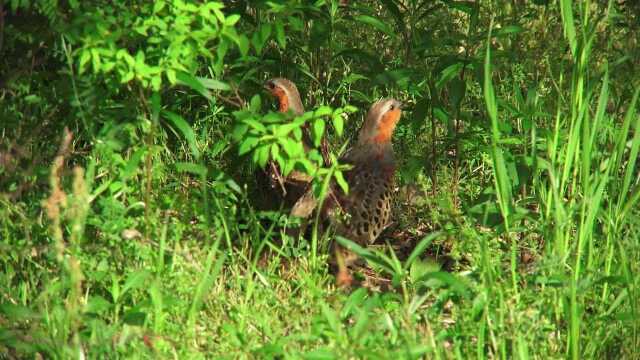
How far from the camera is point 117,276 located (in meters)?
4.22

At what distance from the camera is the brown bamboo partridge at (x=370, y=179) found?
5.53 m

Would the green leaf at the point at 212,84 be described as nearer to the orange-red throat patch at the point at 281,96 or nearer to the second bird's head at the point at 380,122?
the orange-red throat patch at the point at 281,96

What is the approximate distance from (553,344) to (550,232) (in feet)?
1.57

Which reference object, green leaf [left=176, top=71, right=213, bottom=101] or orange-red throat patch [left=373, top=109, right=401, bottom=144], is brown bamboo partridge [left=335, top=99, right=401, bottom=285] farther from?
green leaf [left=176, top=71, right=213, bottom=101]

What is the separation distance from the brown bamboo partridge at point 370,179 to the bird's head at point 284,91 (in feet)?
1.36

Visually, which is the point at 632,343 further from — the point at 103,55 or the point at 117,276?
the point at 103,55

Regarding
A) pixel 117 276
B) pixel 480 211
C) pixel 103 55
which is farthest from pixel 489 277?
pixel 103 55

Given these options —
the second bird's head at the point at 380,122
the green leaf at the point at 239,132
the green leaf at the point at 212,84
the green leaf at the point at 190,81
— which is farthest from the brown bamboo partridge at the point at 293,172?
the green leaf at the point at 190,81

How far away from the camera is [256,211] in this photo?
229 inches

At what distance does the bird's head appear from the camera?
19.0ft

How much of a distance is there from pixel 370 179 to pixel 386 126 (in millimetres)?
334

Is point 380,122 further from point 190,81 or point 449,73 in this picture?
point 190,81

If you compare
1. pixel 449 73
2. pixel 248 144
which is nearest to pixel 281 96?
pixel 449 73

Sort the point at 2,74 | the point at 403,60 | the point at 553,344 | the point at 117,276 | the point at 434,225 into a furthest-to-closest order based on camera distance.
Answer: the point at 403,60
the point at 434,225
the point at 2,74
the point at 117,276
the point at 553,344
